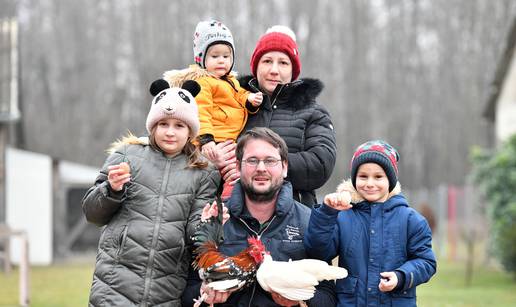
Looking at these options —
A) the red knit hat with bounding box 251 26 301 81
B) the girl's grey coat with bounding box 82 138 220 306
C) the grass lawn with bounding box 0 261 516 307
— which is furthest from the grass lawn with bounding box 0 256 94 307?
the girl's grey coat with bounding box 82 138 220 306

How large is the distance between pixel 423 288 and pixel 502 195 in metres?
3.50

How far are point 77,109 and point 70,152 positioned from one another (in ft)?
8.44

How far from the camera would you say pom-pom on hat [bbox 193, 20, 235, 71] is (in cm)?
509

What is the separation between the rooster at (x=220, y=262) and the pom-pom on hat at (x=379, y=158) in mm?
685

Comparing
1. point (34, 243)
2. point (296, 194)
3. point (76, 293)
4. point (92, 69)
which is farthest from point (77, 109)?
point (296, 194)

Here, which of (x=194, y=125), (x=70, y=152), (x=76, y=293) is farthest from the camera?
(x=70, y=152)

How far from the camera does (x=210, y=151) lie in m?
4.69

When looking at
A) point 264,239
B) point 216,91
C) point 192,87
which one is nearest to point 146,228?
point 264,239

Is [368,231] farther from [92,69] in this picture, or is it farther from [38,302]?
[92,69]

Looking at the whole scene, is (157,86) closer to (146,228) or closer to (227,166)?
(227,166)

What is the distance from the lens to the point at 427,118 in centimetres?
4241

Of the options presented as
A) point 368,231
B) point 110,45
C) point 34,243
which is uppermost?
point 110,45

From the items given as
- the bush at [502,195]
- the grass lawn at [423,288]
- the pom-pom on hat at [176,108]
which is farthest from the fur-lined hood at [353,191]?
the bush at [502,195]

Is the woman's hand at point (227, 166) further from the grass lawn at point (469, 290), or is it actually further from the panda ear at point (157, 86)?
the grass lawn at point (469, 290)
